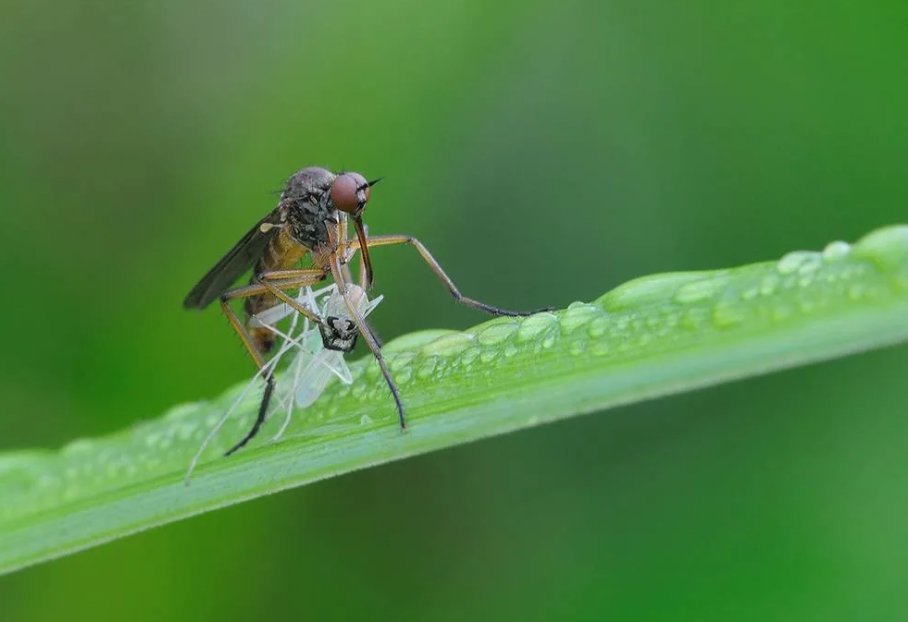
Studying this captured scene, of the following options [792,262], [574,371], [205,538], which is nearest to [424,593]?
[205,538]

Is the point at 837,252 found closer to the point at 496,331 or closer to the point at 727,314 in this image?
the point at 727,314

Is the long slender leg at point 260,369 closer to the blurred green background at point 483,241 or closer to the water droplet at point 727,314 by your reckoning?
the blurred green background at point 483,241

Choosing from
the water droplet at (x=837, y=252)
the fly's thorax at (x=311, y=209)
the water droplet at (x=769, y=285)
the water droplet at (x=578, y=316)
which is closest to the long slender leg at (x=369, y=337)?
the fly's thorax at (x=311, y=209)

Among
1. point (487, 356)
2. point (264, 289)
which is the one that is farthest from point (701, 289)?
point (264, 289)

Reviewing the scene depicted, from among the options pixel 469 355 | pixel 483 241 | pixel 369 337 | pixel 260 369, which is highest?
pixel 469 355

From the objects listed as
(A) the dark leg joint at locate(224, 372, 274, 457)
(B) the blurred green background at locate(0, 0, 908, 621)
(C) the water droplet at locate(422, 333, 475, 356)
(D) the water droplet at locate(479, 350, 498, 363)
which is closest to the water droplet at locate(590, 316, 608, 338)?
(D) the water droplet at locate(479, 350, 498, 363)

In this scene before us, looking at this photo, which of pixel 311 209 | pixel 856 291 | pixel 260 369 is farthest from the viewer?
pixel 311 209

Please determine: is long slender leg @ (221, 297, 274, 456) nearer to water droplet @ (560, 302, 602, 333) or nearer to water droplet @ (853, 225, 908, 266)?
water droplet @ (560, 302, 602, 333)
